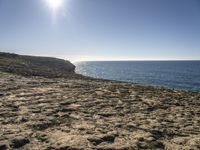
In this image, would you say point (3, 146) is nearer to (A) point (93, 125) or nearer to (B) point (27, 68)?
(A) point (93, 125)

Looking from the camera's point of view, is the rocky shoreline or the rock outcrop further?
the rock outcrop

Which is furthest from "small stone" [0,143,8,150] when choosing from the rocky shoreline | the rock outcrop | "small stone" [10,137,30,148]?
the rock outcrop

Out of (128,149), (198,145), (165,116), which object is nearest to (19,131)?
(128,149)

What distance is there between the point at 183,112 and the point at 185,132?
3.21m

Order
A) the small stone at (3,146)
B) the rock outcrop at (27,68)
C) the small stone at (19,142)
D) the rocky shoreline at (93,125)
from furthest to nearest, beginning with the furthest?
1. the rock outcrop at (27,68)
2. the rocky shoreline at (93,125)
3. the small stone at (19,142)
4. the small stone at (3,146)

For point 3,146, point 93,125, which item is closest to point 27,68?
point 93,125

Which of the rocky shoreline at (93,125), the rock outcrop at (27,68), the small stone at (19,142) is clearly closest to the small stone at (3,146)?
the rocky shoreline at (93,125)

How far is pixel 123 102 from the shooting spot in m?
12.3

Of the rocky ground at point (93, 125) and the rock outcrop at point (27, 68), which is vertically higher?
the rocky ground at point (93, 125)

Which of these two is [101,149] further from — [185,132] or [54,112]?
[54,112]

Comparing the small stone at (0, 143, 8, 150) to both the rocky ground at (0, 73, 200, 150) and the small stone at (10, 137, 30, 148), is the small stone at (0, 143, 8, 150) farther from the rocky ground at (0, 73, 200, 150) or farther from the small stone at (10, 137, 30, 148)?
the small stone at (10, 137, 30, 148)

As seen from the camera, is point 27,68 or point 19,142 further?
point 27,68

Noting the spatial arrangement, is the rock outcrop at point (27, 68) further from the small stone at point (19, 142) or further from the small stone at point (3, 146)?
the small stone at point (3, 146)

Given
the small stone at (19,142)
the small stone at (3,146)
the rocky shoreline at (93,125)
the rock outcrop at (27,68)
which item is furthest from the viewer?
the rock outcrop at (27,68)
